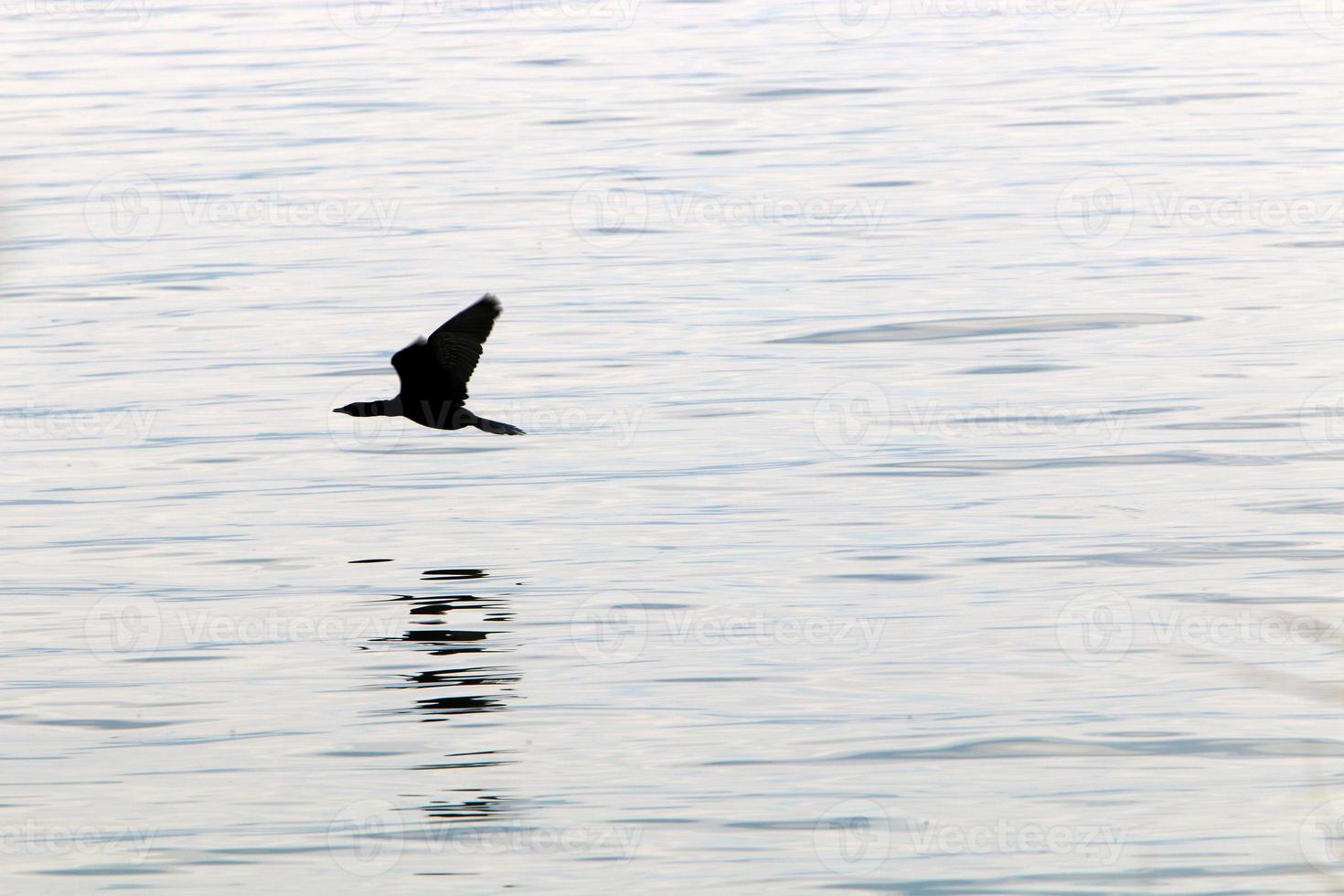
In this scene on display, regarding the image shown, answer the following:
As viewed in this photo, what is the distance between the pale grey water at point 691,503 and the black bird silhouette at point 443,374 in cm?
66

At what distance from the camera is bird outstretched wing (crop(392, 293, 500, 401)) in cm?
1180

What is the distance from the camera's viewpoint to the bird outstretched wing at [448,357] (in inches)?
465

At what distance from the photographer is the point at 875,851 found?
26.4 ft

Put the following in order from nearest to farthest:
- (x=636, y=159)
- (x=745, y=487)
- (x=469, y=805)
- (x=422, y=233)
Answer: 1. (x=469, y=805)
2. (x=745, y=487)
3. (x=422, y=233)
4. (x=636, y=159)

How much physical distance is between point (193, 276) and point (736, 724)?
449 inches

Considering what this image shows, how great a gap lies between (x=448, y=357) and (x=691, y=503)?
1.71 metres

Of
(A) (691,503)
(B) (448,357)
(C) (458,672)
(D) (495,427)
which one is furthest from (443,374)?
(C) (458,672)

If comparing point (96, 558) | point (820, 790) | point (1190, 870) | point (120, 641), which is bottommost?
point (1190, 870)

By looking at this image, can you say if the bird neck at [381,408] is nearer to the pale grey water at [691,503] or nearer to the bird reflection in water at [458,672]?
the pale grey water at [691,503]

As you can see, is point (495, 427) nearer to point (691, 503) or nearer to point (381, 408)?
point (381, 408)

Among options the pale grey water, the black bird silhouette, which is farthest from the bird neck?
the pale grey water

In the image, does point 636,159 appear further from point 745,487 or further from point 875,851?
point 875,851

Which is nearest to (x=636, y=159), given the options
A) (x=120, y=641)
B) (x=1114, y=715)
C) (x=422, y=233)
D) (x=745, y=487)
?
(x=422, y=233)

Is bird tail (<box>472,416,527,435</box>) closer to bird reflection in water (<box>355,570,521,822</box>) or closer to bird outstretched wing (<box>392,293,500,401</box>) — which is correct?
bird outstretched wing (<box>392,293,500,401</box>)
